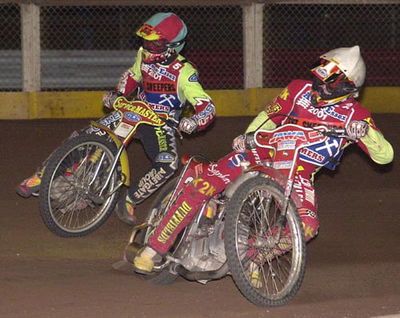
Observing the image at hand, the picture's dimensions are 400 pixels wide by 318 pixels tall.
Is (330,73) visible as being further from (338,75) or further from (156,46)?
(156,46)

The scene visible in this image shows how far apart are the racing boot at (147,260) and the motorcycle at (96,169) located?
161 cm

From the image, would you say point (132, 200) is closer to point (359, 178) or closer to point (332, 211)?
point (332, 211)

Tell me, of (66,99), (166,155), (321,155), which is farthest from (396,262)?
(66,99)

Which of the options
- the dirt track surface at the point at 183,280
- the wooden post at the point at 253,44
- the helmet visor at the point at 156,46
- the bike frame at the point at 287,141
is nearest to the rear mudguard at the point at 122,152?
the dirt track surface at the point at 183,280

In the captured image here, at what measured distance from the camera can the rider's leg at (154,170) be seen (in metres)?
8.61

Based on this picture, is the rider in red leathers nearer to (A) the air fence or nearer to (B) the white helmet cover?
(B) the white helmet cover

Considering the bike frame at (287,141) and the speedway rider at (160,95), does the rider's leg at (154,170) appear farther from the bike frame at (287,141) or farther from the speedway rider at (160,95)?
the bike frame at (287,141)

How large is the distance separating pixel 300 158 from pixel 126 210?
2.09 metres

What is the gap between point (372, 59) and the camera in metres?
17.3

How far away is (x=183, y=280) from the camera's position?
7.25 meters

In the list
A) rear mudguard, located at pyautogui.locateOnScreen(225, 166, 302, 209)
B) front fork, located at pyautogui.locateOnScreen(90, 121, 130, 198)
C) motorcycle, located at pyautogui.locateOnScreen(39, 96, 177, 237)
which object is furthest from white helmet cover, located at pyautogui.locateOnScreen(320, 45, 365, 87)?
front fork, located at pyautogui.locateOnScreen(90, 121, 130, 198)

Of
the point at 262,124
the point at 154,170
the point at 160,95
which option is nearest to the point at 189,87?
the point at 160,95

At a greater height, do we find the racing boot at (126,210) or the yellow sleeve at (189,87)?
the yellow sleeve at (189,87)

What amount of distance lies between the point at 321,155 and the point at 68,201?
7.88 ft
